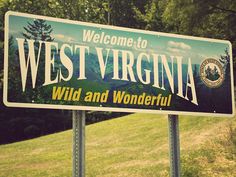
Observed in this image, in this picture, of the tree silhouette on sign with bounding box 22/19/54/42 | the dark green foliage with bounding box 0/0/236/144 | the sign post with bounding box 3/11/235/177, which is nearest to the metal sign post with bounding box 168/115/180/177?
the sign post with bounding box 3/11/235/177

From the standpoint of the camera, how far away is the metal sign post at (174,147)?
556 centimetres

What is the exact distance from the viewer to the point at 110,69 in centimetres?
523

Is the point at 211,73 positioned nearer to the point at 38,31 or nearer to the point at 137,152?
the point at 38,31

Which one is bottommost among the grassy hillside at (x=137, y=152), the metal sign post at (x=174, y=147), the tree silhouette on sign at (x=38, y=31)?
the grassy hillside at (x=137, y=152)

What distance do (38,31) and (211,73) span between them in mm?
2646

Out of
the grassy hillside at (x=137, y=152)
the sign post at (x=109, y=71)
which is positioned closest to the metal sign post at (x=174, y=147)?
the sign post at (x=109, y=71)

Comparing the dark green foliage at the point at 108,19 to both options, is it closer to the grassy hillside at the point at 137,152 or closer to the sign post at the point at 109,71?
the sign post at the point at 109,71

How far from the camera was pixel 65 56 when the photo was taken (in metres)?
4.97

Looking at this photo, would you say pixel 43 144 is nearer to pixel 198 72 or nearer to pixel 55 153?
pixel 55 153

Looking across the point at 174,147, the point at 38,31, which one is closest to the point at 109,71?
the point at 38,31

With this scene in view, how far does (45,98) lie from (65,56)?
0.58 metres

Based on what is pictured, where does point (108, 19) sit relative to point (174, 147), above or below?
above

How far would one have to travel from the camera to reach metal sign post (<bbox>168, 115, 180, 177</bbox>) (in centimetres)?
556

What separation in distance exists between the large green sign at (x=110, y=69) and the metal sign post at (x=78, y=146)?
0.57 feet
